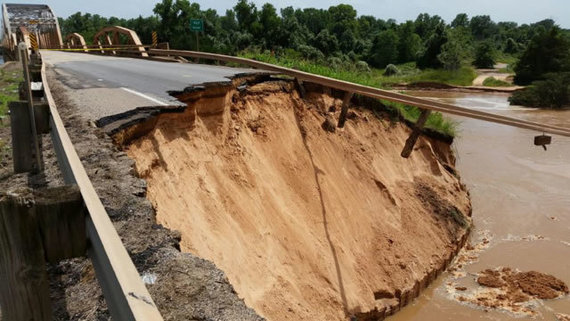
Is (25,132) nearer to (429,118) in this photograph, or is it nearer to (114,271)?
(114,271)

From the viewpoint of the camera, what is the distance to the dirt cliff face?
19.8ft

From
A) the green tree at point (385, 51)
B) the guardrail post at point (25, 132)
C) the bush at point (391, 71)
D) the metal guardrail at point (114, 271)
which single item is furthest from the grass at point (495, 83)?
the metal guardrail at point (114, 271)

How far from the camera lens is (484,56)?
6475cm

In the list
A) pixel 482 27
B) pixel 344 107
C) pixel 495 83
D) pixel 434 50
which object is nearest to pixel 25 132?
pixel 344 107

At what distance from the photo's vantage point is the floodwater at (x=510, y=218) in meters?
8.12

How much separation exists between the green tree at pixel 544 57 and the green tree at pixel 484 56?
14650mm

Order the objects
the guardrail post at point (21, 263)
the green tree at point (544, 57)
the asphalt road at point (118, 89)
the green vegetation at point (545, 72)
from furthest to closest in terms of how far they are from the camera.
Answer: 1. the green tree at point (544, 57)
2. the green vegetation at point (545, 72)
3. the asphalt road at point (118, 89)
4. the guardrail post at point (21, 263)

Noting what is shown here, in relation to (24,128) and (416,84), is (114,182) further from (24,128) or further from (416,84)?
(416,84)

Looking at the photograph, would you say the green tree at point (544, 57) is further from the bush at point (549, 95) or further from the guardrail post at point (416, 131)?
the guardrail post at point (416, 131)

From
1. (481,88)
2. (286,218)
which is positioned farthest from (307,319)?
(481,88)

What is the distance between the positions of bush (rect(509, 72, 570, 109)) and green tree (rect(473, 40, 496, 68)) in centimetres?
2740

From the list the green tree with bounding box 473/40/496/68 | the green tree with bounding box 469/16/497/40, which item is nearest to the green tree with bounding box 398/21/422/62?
the green tree with bounding box 473/40/496/68

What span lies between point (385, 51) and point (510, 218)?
58405mm

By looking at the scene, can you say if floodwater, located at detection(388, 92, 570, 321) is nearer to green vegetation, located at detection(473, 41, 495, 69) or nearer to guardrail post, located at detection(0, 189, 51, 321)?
guardrail post, located at detection(0, 189, 51, 321)
